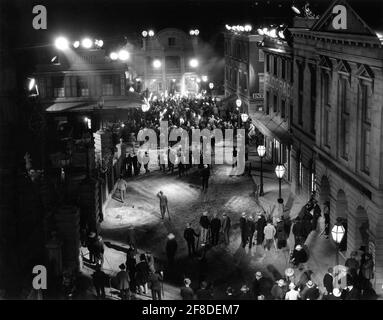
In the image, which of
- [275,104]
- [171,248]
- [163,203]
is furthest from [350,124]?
[275,104]

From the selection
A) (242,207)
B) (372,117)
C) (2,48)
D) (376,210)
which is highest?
(2,48)

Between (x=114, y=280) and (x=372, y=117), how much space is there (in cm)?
1059

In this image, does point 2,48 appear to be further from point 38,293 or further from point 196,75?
point 196,75

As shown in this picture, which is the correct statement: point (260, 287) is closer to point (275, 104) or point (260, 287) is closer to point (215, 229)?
point (215, 229)

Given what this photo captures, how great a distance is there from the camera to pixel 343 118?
1020 inches

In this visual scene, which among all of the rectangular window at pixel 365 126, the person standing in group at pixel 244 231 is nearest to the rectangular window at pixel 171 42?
the person standing in group at pixel 244 231

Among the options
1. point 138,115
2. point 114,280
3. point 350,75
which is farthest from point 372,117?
point 138,115

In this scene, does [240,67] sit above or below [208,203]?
above

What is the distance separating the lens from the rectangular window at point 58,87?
179 ft

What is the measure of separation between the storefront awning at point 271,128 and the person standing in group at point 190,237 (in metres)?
13.9

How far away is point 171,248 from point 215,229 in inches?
115

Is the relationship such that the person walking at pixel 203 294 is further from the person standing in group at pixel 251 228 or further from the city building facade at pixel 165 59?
the city building facade at pixel 165 59

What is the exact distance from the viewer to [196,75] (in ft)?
275

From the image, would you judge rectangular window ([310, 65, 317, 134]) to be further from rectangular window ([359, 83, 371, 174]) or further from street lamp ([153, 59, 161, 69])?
street lamp ([153, 59, 161, 69])
